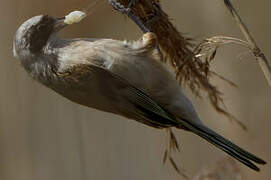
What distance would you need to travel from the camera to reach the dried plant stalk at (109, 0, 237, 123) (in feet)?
6.66

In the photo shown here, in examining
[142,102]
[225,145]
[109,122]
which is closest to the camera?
[225,145]

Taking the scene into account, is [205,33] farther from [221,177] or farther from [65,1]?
[221,177]

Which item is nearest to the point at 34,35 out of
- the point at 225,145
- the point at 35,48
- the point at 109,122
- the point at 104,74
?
the point at 35,48

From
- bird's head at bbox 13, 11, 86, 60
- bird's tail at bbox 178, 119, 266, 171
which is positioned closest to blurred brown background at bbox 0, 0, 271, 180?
bird's tail at bbox 178, 119, 266, 171

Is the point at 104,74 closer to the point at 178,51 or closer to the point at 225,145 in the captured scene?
the point at 178,51

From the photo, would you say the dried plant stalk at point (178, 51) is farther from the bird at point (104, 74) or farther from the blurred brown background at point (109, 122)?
the blurred brown background at point (109, 122)

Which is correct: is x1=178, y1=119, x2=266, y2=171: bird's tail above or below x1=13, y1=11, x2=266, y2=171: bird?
below

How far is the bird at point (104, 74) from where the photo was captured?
7.06 feet

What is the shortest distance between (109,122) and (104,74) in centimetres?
164

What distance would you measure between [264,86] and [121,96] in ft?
4.80

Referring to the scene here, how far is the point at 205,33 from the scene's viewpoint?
3.30 m

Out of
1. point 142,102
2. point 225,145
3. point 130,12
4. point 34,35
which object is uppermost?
point 34,35

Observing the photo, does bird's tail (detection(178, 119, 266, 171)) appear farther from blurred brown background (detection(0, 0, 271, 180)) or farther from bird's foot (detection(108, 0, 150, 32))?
blurred brown background (detection(0, 0, 271, 180))

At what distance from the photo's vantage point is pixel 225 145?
2.04 meters
